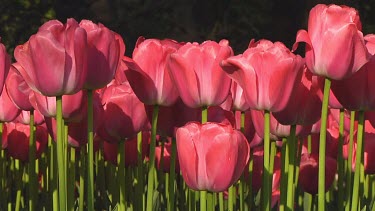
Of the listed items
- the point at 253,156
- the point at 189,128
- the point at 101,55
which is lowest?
the point at 253,156

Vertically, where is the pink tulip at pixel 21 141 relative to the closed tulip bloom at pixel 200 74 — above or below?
below

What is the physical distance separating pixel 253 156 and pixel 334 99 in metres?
0.49

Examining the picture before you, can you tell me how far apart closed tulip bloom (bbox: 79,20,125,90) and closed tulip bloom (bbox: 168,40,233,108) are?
0.13 metres

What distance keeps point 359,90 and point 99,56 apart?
560 millimetres

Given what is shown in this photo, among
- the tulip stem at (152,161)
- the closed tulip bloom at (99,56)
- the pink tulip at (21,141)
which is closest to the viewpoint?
the closed tulip bloom at (99,56)

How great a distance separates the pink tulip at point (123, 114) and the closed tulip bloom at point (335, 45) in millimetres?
479

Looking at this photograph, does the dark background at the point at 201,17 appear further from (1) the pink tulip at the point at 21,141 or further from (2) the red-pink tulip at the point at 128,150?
(2) the red-pink tulip at the point at 128,150

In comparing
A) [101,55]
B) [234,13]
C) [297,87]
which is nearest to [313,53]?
[297,87]

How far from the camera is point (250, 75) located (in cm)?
188

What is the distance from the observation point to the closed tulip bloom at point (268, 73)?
1.87 m

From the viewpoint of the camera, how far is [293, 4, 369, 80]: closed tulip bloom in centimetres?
189

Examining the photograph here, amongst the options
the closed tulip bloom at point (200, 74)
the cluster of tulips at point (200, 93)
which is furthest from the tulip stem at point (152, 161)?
the closed tulip bloom at point (200, 74)

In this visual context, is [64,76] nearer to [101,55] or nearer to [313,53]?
[101,55]

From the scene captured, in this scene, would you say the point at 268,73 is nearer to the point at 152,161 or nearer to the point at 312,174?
the point at 152,161
